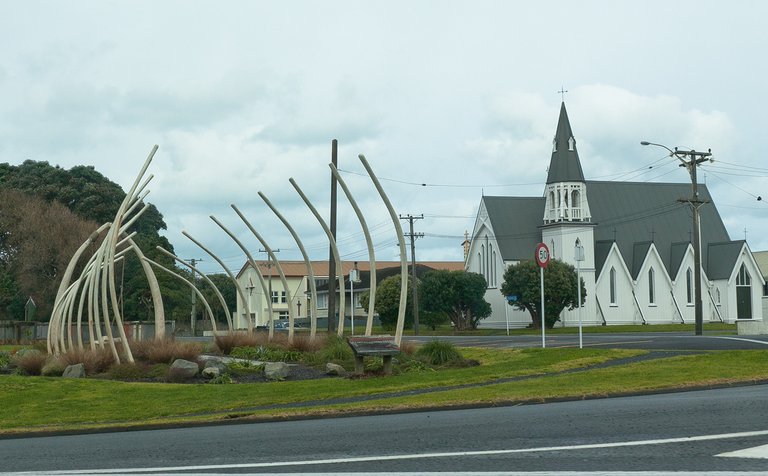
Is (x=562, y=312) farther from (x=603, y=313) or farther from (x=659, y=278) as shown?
(x=659, y=278)

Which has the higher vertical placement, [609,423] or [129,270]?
[129,270]

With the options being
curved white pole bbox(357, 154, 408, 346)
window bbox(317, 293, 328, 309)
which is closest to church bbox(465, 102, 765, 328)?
window bbox(317, 293, 328, 309)

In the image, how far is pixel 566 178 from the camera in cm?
8412

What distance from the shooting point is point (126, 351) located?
2703 cm

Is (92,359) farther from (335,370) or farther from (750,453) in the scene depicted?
(750,453)

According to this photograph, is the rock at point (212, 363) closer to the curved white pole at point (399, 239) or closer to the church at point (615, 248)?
the curved white pole at point (399, 239)

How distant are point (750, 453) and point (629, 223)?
82.9 meters

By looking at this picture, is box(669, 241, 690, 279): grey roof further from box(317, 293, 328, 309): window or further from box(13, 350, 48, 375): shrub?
box(13, 350, 48, 375): shrub

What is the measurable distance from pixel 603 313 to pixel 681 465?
7692 centimetres

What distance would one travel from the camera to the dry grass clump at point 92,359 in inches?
1040

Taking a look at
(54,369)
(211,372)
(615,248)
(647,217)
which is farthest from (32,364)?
(647,217)

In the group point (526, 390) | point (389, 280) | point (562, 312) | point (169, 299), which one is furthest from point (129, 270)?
point (526, 390)

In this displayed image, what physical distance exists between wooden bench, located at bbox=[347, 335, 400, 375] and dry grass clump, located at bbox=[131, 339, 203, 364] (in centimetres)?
593

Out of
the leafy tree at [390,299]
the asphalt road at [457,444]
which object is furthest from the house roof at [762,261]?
the asphalt road at [457,444]
